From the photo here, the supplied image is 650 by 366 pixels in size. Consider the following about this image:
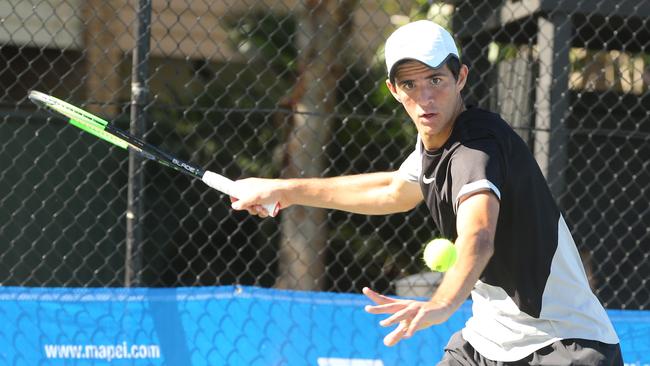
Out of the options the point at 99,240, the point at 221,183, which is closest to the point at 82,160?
the point at 99,240

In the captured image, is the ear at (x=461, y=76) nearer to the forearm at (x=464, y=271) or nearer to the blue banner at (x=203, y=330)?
the forearm at (x=464, y=271)

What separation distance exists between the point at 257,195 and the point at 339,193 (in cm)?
30

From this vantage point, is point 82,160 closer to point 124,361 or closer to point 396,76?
point 124,361

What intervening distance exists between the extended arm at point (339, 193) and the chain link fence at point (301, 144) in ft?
3.83

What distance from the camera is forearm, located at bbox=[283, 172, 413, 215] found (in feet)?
12.1

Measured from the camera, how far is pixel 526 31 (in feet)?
20.5

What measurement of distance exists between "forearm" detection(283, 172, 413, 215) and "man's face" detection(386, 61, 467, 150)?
1.92 feet

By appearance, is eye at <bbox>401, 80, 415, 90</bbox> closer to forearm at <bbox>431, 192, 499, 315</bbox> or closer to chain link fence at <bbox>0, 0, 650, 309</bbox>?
forearm at <bbox>431, 192, 499, 315</bbox>

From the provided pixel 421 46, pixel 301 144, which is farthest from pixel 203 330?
pixel 421 46

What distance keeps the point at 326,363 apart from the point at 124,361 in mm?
883

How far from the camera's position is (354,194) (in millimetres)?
3746

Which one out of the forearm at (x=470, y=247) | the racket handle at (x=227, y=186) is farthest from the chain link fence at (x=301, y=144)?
the forearm at (x=470, y=247)

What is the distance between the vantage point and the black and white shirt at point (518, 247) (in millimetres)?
3033

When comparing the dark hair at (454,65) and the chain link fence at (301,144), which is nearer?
the dark hair at (454,65)
